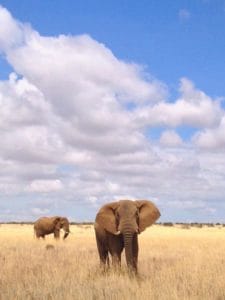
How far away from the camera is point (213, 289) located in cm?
1280

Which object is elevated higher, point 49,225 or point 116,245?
point 49,225

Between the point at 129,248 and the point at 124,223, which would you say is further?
the point at 124,223

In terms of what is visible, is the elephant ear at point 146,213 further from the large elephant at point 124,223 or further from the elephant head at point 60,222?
the elephant head at point 60,222

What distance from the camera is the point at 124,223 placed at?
16.6m

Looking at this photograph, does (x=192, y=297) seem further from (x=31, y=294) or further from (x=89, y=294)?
Answer: (x=31, y=294)

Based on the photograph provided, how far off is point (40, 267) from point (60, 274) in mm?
2826

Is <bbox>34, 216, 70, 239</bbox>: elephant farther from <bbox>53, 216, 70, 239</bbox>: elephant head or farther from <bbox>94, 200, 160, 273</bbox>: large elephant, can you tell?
<bbox>94, 200, 160, 273</bbox>: large elephant

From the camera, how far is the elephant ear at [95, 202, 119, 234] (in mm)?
17156

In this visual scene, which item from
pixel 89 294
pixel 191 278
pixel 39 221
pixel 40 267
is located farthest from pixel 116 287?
pixel 39 221

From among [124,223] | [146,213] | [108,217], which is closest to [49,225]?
[108,217]

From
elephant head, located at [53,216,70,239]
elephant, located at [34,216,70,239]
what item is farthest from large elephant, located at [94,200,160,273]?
elephant, located at [34,216,70,239]

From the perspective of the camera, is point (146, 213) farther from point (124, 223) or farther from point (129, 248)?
point (129, 248)

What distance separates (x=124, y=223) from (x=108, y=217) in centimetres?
90

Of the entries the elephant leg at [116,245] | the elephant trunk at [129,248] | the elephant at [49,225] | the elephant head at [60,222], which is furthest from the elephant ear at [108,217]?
the elephant at [49,225]
